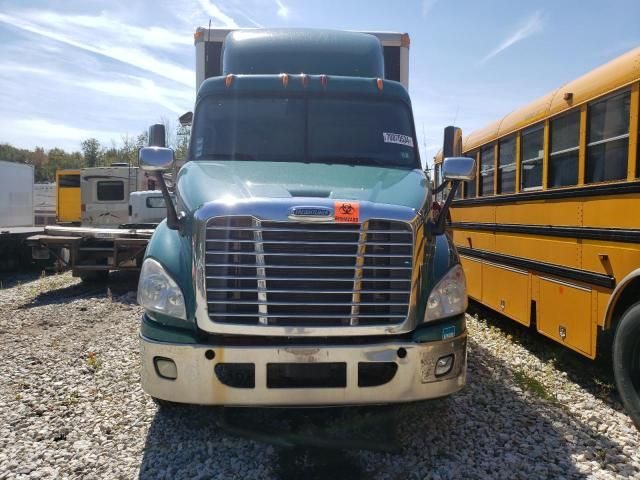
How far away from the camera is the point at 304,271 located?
10.00 feet

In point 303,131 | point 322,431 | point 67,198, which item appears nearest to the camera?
point 322,431

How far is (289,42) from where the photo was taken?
17.3 ft

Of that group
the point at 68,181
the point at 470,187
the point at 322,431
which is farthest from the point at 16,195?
the point at 322,431

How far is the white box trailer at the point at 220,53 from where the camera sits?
612cm

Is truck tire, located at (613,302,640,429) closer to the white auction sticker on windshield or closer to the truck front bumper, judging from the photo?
the truck front bumper

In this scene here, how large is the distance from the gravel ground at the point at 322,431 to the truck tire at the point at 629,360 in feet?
0.67

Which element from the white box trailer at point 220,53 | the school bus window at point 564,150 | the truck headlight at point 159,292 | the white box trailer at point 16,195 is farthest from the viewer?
the white box trailer at point 16,195

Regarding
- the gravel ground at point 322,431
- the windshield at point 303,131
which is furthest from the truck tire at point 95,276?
the windshield at point 303,131

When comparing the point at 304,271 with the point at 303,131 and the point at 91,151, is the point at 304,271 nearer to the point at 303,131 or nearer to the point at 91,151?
the point at 303,131

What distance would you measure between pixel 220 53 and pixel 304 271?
4130 mm

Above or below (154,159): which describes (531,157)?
above

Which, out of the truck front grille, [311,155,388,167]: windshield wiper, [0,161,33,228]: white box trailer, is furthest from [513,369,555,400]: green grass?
[0,161,33,228]: white box trailer

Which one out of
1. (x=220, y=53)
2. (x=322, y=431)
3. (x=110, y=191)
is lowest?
(x=322, y=431)

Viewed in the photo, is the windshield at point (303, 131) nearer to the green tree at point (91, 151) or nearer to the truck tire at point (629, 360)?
the truck tire at point (629, 360)
